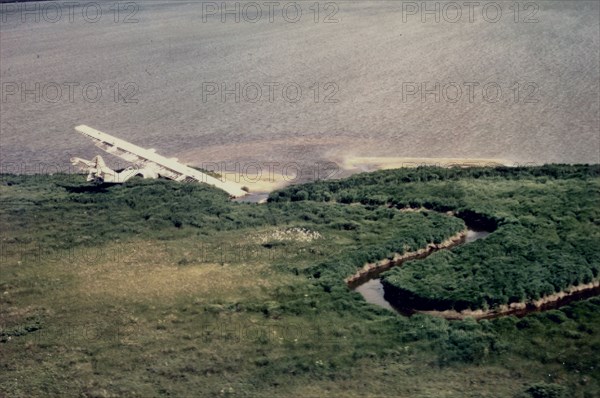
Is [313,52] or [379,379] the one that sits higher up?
[313,52]

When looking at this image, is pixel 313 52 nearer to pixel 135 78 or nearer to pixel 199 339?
pixel 135 78

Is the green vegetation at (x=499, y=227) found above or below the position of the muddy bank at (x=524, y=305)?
above

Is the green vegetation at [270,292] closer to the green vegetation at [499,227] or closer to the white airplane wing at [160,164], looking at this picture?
the green vegetation at [499,227]

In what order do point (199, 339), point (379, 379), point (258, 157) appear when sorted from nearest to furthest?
point (379, 379)
point (199, 339)
point (258, 157)

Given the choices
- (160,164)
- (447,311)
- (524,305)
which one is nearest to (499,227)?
(524,305)

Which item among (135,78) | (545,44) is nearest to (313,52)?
(135,78)

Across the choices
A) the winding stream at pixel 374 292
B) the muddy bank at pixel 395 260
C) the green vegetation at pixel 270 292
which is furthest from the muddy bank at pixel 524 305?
the muddy bank at pixel 395 260

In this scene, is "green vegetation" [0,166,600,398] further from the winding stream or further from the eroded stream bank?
the winding stream

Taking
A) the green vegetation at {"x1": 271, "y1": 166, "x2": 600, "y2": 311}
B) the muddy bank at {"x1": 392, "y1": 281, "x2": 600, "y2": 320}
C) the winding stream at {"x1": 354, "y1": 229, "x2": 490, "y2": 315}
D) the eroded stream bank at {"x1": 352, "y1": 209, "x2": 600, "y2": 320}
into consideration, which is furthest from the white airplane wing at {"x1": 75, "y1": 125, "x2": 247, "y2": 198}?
the muddy bank at {"x1": 392, "y1": 281, "x2": 600, "y2": 320}
